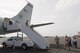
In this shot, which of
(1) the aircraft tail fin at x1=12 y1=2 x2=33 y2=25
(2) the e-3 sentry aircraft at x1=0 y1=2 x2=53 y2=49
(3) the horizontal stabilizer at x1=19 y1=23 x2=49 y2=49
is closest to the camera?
(3) the horizontal stabilizer at x1=19 y1=23 x2=49 y2=49

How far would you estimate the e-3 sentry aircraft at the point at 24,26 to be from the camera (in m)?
21.3

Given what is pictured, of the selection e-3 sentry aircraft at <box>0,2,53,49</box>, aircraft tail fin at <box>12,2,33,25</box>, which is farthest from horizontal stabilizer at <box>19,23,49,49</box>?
aircraft tail fin at <box>12,2,33,25</box>

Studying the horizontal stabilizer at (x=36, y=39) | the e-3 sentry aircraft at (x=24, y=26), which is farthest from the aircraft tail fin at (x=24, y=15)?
the horizontal stabilizer at (x=36, y=39)

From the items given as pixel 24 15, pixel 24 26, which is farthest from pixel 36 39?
pixel 24 15

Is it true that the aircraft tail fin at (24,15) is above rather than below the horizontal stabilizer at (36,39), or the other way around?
above

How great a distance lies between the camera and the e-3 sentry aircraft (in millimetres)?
21317

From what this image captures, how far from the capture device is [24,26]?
23125 mm

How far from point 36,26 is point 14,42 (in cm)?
628

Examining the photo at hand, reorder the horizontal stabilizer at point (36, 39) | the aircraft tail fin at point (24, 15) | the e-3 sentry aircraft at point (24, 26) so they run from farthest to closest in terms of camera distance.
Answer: the aircraft tail fin at point (24, 15) < the e-3 sentry aircraft at point (24, 26) < the horizontal stabilizer at point (36, 39)

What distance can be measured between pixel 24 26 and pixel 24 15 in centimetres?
720

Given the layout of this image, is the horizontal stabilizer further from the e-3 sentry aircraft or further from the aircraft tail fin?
the aircraft tail fin

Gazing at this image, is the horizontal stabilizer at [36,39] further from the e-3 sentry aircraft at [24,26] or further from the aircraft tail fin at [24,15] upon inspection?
the aircraft tail fin at [24,15]

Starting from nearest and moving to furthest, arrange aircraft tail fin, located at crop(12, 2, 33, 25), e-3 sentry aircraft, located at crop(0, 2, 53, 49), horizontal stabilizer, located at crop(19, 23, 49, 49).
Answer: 1. horizontal stabilizer, located at crop(19, 23, 49, 49)
2. e-3 sentry aircraft, located at crop(0, 2, 53, 49)
3. aircraft tail fin, located at crop(12, 2, 33, 25)

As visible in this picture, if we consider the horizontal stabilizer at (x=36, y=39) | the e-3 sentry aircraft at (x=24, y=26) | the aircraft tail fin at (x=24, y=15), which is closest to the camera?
the horizontal stabilizer at (x=36, y=39)
